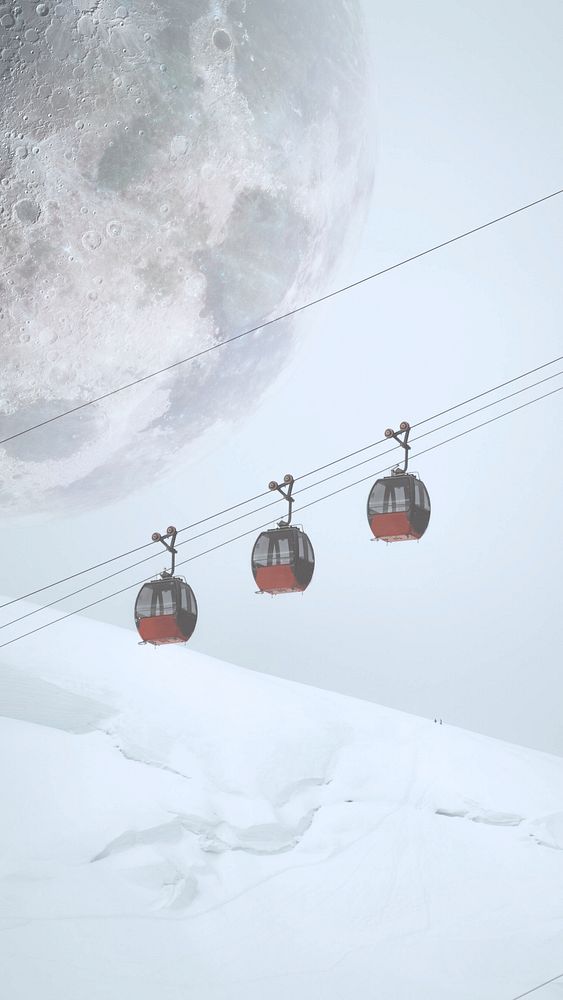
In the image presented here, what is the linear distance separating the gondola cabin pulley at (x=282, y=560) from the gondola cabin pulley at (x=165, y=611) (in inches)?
33.9

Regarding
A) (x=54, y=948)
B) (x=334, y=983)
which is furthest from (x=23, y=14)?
(x=334, y=983)

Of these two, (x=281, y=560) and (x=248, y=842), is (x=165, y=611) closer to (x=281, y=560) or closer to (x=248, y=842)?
(x=281, y=560)

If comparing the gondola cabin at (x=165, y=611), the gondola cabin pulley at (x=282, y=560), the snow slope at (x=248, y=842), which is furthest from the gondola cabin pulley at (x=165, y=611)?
the snow slope at (x=248, y=842)

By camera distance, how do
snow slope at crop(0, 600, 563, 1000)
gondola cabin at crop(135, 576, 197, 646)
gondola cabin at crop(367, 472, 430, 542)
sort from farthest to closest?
snow slope at crop(0, 600, 563, 1000) < gondola cabin at crop(135, 576, 197, 646) < gondola cabin at crop(367, 472, 430, 542)

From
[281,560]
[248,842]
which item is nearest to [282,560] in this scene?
[281,560]

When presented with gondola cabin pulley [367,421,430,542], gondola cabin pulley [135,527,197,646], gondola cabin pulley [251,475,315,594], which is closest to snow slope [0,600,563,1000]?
gondola cabin pulley [135,527,197,646]

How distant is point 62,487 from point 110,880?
9495 millimetres

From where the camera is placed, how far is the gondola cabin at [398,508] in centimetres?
829

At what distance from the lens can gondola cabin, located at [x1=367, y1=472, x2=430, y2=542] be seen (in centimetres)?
829

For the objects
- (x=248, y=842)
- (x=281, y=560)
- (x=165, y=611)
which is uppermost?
(x=248, y=842)

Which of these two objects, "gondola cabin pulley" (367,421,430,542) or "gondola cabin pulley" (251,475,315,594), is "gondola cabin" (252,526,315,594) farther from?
"gondola cabin pulley" (367,421,430,542)

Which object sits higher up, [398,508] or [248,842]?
[248,842]

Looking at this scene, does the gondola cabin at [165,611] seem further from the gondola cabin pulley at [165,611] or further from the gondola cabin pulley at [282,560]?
the gondola cabin pulley at [282,560]

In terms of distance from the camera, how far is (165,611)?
894 cm
